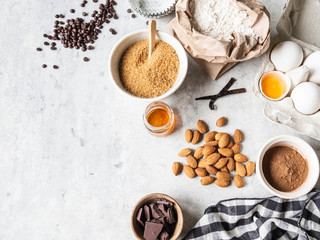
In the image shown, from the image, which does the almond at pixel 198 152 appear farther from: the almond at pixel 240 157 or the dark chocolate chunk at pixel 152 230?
the dark chocolate chunk at pixel 152 230

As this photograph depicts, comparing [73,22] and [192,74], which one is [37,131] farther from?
[192,74]

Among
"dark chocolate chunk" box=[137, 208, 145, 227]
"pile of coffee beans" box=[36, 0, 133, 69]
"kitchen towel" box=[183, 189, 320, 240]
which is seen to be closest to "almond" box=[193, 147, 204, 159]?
"kitchen towel" box=[183, 189, 320, 240]

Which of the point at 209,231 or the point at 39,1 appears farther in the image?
the point at 39,1

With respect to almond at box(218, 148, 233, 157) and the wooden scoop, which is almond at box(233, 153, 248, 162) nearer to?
almond at box(218, 148, 233, 157)

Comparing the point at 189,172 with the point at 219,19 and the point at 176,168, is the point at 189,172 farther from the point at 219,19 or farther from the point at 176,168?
the point at 219,19

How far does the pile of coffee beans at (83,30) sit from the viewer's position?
1525 millimetres

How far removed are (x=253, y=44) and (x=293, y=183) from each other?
56cm

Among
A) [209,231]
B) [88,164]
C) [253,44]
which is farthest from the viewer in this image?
[88,164]

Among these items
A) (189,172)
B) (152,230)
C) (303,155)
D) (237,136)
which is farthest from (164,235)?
(303,155)

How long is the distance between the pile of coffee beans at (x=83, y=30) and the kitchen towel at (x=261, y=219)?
88 centimetres

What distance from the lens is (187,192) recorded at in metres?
1.44

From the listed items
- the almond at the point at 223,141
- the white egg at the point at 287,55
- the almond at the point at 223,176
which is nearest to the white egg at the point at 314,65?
the white egg at the point at 287,55

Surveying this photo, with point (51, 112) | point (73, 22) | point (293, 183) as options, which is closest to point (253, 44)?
point (293, 183)

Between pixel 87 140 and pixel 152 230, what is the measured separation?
0.49 metres
